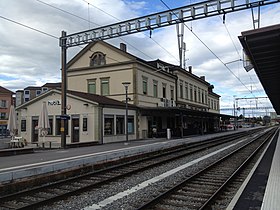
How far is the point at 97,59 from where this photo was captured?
35281mm

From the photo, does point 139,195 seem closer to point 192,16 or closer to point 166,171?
point 166,171

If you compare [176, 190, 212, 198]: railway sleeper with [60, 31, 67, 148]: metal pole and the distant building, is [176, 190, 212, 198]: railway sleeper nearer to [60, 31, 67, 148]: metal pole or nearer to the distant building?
[60, 31, 67, 148]: metal pole

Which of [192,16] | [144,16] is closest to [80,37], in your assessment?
[144,16]

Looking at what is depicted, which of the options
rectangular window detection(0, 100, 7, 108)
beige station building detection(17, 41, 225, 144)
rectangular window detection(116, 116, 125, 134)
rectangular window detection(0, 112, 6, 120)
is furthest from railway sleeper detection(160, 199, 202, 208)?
rectangular window detection(0, 100, 7, 108)

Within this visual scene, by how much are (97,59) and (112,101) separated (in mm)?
8009

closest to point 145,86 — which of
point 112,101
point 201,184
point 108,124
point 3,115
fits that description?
point 112,101

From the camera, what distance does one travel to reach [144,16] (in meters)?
18.3

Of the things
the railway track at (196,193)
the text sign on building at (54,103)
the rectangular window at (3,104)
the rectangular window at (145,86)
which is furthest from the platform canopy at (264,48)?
the rectangular window at (3,104)

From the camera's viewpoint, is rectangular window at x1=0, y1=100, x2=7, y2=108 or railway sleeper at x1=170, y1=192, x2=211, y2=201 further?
rectangular window at x1=0, y1=100, x2=7, y2=108

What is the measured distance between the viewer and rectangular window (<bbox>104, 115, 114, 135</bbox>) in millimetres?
26078

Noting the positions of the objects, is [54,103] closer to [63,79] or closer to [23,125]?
[23,125]

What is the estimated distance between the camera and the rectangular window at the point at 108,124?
26.1 meters

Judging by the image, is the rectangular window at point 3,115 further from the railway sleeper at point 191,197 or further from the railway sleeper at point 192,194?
the railway sleeper at point 191,197

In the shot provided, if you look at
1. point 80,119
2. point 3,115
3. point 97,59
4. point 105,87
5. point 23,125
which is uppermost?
point 97,59
